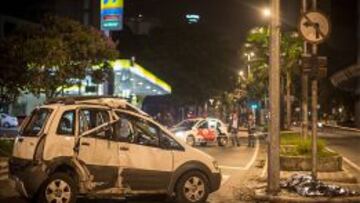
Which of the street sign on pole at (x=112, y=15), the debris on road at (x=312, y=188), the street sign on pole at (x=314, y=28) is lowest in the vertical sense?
the debris on road at (x=312, y=188)

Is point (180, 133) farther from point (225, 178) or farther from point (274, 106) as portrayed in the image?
point (274, 106)

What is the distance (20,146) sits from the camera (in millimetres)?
11906

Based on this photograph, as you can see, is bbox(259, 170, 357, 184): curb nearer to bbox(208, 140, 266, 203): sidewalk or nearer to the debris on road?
bbox(208, 140, 266, 203): sidewalk

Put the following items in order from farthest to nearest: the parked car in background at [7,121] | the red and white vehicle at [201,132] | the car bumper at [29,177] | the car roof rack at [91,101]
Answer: the parked car in background at [7,121] < the red and white vehicle at [201,132] < the car roof rack at [91,101] < the car bumper at [29,177]

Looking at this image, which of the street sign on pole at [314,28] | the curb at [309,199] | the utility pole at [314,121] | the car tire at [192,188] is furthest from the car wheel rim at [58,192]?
the street sign on pole at [314,28]

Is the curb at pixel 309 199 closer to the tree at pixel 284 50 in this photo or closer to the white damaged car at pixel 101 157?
the white damaged car at pixel 101 157

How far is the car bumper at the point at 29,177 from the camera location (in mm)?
11445

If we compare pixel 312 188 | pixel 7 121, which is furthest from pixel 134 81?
pixel 312 188

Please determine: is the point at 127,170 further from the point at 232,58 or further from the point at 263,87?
the point at 232,58

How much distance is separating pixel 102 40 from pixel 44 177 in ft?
56.1

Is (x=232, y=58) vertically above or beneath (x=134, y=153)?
above

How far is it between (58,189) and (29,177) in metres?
0.53

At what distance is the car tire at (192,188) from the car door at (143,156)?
0.32 metres

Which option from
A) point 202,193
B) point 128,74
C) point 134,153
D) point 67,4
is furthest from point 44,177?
point 67,4
